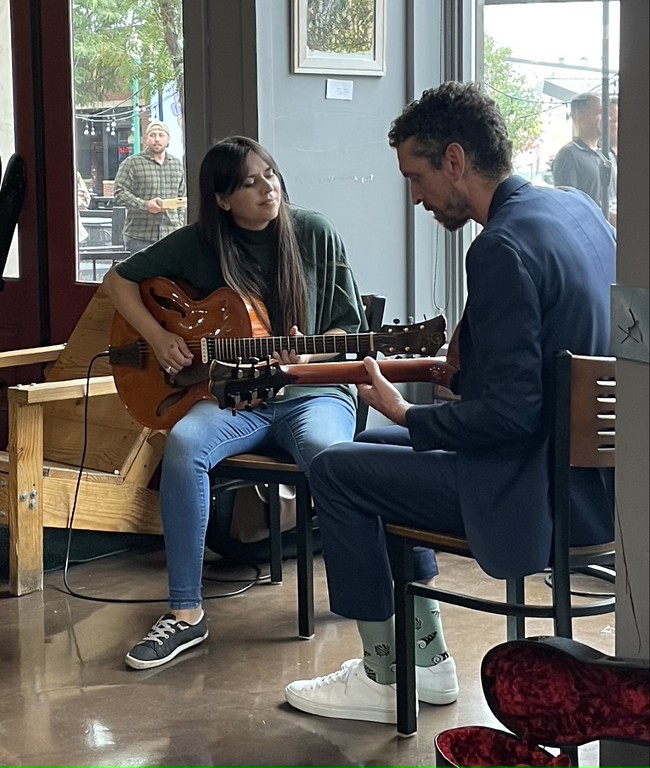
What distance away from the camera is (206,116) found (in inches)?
154

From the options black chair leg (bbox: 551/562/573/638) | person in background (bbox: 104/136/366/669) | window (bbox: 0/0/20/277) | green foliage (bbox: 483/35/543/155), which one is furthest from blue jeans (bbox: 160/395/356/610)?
window (bbox: 0/0/20/277)

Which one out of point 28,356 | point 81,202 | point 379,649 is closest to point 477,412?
point 379,649

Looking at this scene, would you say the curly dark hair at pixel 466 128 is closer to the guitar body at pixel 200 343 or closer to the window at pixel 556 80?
the guitar body at pixel 200 343

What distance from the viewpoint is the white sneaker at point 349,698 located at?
2652mm

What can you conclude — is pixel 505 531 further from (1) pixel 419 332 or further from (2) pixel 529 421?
(1) pixel 419 332

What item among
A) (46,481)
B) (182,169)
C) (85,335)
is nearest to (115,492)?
(46,481)

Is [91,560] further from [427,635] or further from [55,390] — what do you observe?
[427,635]

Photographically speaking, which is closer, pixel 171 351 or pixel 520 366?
pixel 520 366

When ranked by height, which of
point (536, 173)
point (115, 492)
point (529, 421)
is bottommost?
point (115, 492)

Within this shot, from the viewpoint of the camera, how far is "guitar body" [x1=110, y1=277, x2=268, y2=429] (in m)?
3.25

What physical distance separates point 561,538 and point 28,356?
2.37 m

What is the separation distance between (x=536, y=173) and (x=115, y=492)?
1657mm

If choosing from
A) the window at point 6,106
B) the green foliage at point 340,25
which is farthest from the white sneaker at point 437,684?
the window at point 6,106

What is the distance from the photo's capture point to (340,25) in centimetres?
390
